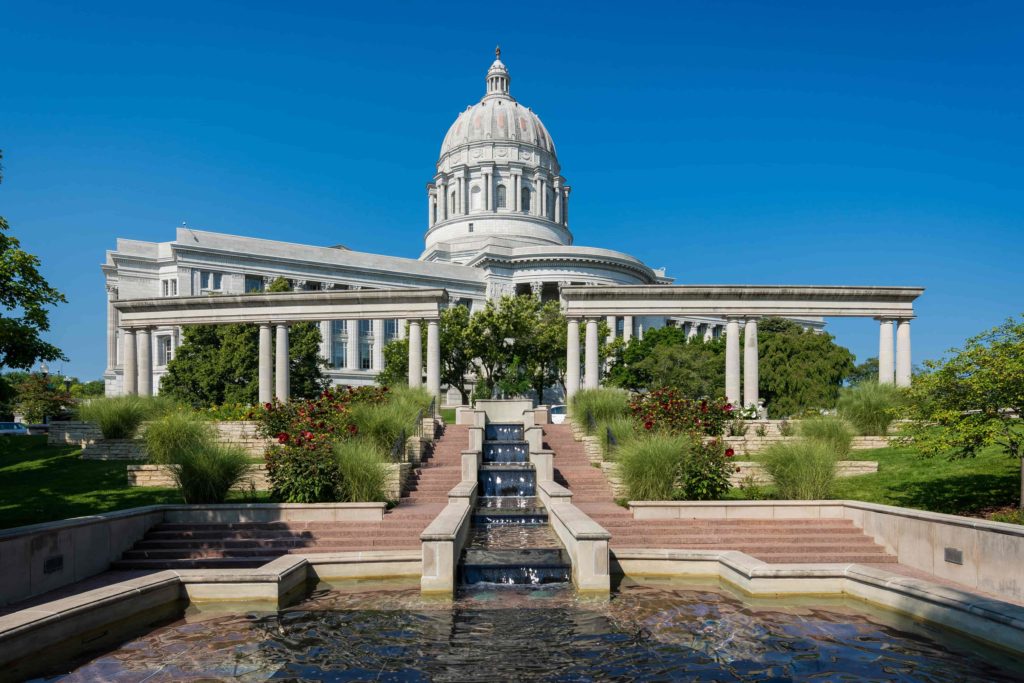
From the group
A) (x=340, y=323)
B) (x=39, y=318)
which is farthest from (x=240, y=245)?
(x=39, y=318)

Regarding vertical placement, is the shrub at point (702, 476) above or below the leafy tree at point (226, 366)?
below

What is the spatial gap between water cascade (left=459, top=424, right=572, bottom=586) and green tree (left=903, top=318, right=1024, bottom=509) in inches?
288

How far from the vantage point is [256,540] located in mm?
13828

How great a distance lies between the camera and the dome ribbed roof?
4043 inches

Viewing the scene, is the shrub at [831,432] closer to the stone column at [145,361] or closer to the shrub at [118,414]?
the shrub at [118,414]

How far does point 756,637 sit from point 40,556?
10.7 metres

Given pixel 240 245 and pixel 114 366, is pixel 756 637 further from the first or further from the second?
pixel 114 366

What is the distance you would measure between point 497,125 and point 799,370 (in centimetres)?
6579

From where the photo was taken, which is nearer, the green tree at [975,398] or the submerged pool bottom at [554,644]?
the submerged pool bottom at [554,644]

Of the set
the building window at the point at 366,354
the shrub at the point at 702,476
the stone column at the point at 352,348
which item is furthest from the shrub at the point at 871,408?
the building window at the point at 366,354

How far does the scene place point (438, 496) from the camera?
18109 millimetres

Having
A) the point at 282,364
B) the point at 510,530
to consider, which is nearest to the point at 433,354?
the point at 282,364

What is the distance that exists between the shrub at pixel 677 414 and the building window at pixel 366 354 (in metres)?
55.4

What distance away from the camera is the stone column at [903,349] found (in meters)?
33.1
